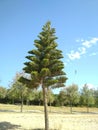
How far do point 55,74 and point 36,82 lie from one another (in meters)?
2.67

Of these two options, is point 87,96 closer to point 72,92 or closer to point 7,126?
point 72,92

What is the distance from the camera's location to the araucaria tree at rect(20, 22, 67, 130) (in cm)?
3142

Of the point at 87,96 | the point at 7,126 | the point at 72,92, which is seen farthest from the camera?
the point at 87,96

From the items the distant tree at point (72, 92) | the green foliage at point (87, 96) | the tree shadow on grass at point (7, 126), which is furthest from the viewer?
the green foliage at point (87, 96)

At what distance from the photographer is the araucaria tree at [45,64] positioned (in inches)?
1237

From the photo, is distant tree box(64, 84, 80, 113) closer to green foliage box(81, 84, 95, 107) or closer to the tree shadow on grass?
green foliage box(81, 84, 95, 107)

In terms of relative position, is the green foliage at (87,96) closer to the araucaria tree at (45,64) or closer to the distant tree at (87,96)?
the distant tree at (87,96)

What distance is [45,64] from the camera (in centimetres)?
3166

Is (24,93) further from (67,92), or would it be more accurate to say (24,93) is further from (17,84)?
(67,92)

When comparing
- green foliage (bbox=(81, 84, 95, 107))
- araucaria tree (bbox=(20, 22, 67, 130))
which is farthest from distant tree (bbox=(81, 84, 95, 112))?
araucaria tree (bbox=(20, 22, 67, 130))

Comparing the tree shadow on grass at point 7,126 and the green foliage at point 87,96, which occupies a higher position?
the green foliage at point 87,96

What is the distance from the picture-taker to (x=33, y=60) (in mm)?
32031

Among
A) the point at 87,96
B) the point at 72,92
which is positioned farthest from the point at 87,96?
the point at 72,92

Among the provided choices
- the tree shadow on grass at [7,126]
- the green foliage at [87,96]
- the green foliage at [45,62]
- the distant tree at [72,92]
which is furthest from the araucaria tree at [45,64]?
the green foliage at [87,96]
